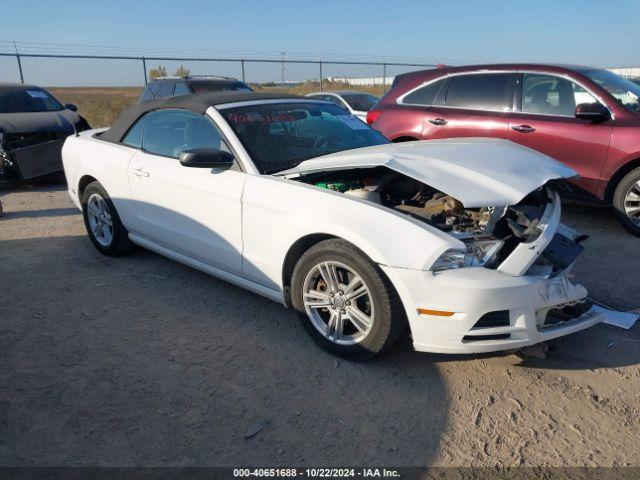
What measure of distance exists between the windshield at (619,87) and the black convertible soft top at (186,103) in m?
3.61

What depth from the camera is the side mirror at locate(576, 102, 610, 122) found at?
558 cm

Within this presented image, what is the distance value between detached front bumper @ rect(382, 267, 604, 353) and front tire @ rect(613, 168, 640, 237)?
3.25m

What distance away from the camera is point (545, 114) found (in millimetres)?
6062

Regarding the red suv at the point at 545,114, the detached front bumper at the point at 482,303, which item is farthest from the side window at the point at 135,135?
the red suv at the point at 545,114

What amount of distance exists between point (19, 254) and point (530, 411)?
4912 mm

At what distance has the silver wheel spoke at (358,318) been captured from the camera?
3098mm

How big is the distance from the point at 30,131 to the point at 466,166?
785 centimetres

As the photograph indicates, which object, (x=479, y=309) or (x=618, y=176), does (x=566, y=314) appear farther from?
(x=618, y=176)

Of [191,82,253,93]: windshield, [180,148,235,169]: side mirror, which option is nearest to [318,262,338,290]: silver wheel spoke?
[180,148,235,169]: side mirror

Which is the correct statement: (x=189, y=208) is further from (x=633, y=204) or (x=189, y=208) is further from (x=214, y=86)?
(x=214, y=86)

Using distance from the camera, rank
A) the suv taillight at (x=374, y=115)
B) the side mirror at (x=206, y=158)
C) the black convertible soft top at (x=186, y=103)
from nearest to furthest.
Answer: the side mirror at (x=206, y=158) < the black convertible soft top at (x=186, y=103) < the suv taillight at (x=374, y=115)

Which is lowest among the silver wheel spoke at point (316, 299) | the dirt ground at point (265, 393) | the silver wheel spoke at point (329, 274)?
the dirt ground at point (265, 393)

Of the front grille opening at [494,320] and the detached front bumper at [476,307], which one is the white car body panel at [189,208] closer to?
the detached front bumper at [476,307]

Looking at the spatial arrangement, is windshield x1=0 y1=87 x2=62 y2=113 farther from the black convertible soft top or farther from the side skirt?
the side skirt
